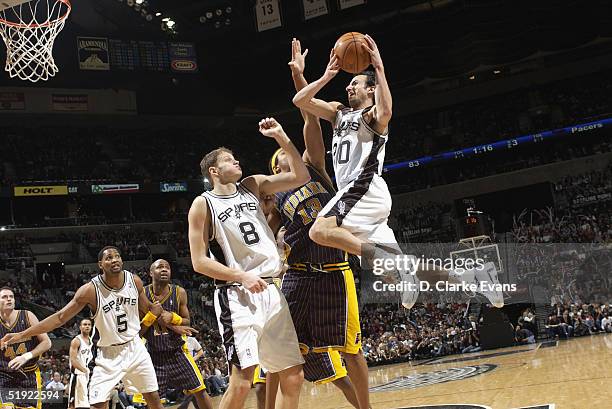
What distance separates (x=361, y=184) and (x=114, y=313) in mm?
3060

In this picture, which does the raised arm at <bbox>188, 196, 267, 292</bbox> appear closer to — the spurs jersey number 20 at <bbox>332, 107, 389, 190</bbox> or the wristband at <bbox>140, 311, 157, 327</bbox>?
the spurs jersey number 20 at <bbox>332, 107, 389, 190</bbox>

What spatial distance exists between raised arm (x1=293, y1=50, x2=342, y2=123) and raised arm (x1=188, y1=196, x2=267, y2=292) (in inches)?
38.0

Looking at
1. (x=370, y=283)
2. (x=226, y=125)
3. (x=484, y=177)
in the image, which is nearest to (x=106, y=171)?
(x=226, y=125)

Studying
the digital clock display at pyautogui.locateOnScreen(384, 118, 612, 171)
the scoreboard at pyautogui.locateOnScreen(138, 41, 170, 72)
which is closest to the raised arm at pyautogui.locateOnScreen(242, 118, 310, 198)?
the scoreboard at pyautogui.locateOnScreen(138, 41, 170, 72)

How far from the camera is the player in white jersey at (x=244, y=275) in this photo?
14.0ft

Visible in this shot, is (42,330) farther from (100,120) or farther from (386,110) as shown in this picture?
(100,120)

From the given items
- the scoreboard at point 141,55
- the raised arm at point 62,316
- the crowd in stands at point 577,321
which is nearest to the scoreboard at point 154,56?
the scoreboard at point 141,55

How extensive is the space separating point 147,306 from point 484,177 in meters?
21.9

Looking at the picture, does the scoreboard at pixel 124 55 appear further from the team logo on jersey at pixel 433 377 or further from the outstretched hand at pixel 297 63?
the outstretched hand at pixel 297 63

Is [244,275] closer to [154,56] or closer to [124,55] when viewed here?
[124,55]

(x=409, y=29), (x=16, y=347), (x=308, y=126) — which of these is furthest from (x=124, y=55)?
(x=308, y=126)

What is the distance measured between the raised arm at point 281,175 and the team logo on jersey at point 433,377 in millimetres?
5316

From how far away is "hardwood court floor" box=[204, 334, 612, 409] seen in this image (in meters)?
6.17

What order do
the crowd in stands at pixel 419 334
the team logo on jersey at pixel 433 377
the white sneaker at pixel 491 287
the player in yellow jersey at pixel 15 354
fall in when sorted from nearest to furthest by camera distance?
1. the player in yellow jersey at pixel 15 354
2. the team logo on jersey at pixel 433 377
3. the white sneaker at pixel 491 287
4. the crowd in stands at pixel 419 334
